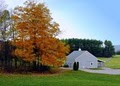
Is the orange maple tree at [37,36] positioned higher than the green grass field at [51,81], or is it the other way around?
the orange maple tree at [37,36]

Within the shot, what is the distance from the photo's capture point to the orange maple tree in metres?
51.4

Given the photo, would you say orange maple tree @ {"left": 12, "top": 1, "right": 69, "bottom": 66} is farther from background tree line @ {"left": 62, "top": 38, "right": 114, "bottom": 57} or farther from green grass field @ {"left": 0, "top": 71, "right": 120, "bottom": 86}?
background tree line @ {"left": 62, "top": 38, "right": 114, "bottom": 57}

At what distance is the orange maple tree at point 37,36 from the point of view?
51.4 m

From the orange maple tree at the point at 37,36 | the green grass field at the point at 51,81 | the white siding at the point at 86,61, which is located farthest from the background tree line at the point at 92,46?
the green grass field at the point at 51,81

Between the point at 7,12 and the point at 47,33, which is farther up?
the point at 7,12

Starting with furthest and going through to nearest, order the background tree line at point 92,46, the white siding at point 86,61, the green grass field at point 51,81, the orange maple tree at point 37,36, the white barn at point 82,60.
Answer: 1. the background tree line at point 92,46
2. the white siding at point 86,61
3. the white barn at point 82,60
4. the orange maple tree at point 37,36
5. the green grass field at point 51,81

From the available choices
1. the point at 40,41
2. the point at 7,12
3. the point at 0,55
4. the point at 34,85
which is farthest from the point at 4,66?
the point at 34,85

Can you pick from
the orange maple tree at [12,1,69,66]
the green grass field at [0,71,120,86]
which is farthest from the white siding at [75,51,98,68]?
the green grass field at [0,71,120,86]

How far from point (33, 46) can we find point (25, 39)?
1.73 meters

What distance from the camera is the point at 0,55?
53.9m

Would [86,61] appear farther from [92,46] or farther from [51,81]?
[51,81]

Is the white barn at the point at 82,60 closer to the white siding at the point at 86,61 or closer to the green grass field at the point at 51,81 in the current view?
the white siding at the point at 86,61

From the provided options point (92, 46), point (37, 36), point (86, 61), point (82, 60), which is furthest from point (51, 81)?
point (92, 46)

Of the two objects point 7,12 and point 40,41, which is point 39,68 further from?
point 7,12
